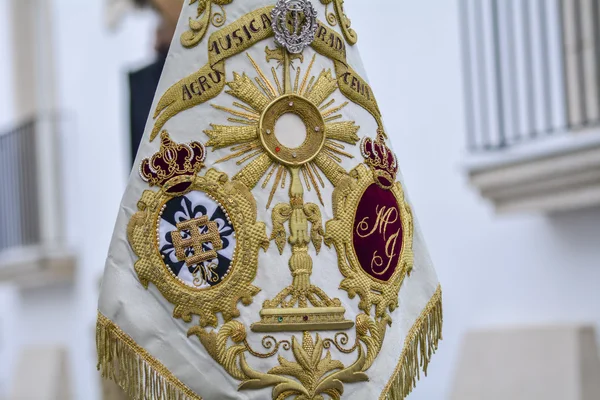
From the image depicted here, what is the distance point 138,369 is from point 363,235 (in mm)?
595

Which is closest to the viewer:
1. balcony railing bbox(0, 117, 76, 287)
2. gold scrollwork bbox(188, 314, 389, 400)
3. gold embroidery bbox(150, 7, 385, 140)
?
gold scrollwork bbox(188, 314, 389, 400)

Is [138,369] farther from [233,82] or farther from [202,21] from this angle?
[202,21]

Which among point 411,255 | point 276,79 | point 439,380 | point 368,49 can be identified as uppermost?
point 368,49

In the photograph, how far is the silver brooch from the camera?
261 cm

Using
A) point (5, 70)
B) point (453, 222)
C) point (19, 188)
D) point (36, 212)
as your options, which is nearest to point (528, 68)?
point (453, 222)

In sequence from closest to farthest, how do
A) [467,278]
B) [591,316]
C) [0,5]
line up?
[591,316] < [467,278] < [0,5]

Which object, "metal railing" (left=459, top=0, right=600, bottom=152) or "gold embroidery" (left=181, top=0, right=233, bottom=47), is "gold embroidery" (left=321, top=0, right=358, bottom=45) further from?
"metal railing" (left=459, top=0, right=600, bottom=152)

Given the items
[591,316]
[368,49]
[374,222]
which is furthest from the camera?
[368,49]

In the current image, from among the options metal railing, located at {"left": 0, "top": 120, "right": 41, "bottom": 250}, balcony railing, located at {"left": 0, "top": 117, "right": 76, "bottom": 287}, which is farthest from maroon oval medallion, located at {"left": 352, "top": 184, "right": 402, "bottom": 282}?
metal railing, located at {"left": 0, "top": 120, "right": 41, "bottom": 250}

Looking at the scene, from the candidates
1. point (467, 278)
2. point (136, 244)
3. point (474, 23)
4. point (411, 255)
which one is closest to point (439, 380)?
point (467, 278)

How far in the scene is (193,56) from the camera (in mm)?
2621

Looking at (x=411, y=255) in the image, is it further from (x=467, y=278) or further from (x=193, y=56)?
(x=467, y=278)

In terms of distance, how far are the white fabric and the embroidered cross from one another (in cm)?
10

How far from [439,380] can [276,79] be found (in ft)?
12.6
